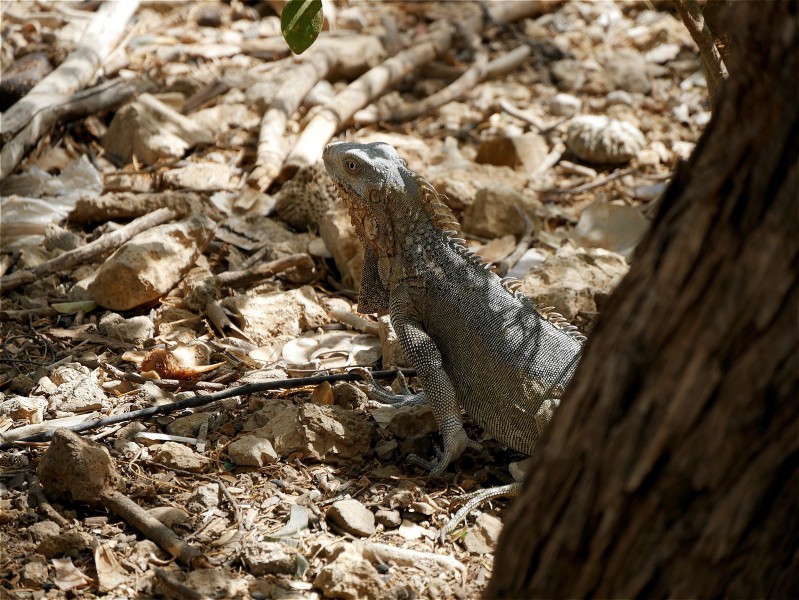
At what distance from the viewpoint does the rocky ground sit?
3645mm

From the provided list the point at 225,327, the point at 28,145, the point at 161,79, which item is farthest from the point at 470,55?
the point at 225,327

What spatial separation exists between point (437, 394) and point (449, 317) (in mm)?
437

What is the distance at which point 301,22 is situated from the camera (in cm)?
329

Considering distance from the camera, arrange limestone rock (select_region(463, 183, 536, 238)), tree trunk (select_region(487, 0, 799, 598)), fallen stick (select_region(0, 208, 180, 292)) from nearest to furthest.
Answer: tree trunk (select_region(487, 0, 799, 598)) → fallen stick (select_region(0, 208, 180, 292)) → limestone rock (select_region(463, 183, 536, 238))

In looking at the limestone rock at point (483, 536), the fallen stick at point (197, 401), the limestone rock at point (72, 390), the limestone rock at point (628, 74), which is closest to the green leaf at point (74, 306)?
the limestone rock at point (72, 390)

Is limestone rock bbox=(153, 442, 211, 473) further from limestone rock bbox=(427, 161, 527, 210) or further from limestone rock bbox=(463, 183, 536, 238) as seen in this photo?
limestone rock bbox=(463, 183, 536, 238)

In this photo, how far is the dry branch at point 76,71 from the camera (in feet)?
23.2

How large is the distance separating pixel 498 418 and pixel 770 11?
2.63 meters

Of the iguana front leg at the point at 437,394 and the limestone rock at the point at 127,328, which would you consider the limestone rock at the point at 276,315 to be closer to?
the limestone rock at the point at 127,328

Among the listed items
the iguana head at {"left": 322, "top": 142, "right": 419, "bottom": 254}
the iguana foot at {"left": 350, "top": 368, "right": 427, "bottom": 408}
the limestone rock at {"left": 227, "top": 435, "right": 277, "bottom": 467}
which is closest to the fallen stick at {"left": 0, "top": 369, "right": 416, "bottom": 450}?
the iguana foot at {"left": 350, "top": 368, "right": 427, "bottom": 408}

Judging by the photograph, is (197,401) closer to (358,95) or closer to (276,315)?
(276,315)

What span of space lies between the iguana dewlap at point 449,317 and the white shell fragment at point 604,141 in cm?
407

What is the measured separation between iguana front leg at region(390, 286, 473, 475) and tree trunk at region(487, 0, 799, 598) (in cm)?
194

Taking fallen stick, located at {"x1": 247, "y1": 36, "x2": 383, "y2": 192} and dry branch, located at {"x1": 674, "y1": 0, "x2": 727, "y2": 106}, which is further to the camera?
fallen stick, located at {"x1": 247, "y1": 36, "x2": 383, "y2": 192}
